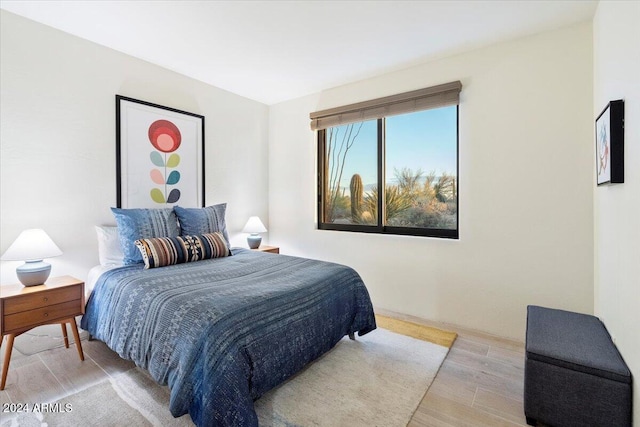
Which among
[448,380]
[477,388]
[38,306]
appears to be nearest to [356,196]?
[448,380]

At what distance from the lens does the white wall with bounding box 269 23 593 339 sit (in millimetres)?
2328

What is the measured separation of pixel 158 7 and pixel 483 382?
3.44 m

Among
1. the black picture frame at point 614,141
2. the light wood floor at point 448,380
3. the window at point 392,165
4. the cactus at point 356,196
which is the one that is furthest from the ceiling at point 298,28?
the light wood floor at point 448,380

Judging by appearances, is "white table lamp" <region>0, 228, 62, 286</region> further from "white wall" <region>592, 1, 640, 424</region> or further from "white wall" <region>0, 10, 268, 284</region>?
"white wall" <region>592, 1, 640, 424</region>

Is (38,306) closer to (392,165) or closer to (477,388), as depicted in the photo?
(477,388)

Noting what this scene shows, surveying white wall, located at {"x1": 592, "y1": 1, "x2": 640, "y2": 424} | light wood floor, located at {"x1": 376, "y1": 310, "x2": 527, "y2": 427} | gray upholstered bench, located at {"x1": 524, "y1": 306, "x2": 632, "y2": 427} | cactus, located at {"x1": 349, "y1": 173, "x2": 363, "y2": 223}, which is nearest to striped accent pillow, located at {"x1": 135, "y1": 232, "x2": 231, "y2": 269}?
cactus, located at {"x1": 349, "y1": 173, "x2": 363, "y2": 223}

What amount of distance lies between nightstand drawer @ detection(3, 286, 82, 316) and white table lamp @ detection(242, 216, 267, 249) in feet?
5.78

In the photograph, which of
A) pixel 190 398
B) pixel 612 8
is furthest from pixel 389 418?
pixel 612 8

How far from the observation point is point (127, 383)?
1940 millimetres

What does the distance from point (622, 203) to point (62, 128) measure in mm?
3856

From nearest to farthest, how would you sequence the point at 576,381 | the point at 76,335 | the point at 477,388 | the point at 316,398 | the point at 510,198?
the point at 576,381
the point at 316,398
the point at 477,388
the point at 76,335
the point at 510,198

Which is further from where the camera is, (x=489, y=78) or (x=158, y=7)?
(x=489, y=78)

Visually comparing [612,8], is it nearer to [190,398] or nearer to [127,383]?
[190,398]

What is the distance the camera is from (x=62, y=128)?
247 cm
